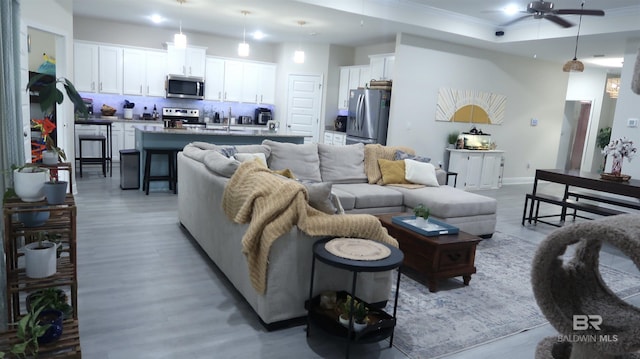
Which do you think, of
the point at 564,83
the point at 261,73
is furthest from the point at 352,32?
the point at 564,83

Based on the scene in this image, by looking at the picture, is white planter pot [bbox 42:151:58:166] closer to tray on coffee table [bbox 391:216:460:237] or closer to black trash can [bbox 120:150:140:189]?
tray on coffee table [bbox 391:216:460:237]

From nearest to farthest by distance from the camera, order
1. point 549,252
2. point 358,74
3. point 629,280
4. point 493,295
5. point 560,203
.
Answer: point 549,252 < point 493,295 < point 629,280 < point 560,203 < point 358,74

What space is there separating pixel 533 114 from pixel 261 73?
6.08m

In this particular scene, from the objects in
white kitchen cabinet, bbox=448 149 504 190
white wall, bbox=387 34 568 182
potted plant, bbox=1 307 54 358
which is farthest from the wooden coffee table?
white kitchen cabinet, bbox=448 149 504 190

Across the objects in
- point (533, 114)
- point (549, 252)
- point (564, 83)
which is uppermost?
point (564, 83)

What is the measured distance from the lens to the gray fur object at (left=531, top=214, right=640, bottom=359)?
579 mm

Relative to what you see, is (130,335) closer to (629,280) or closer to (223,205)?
(223,205)

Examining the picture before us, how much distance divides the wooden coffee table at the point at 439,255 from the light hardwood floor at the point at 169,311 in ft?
2.44

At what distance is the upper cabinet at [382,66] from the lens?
772cm

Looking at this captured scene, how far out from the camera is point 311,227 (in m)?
2.58

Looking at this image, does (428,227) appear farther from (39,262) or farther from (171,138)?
(171,138)

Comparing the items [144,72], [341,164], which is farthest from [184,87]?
[341,164]

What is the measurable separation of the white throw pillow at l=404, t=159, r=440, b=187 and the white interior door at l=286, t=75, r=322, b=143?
4273 mm

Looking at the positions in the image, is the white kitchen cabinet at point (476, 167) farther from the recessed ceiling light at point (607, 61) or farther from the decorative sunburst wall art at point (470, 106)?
the recessed ceiling light at point (607, 61)
